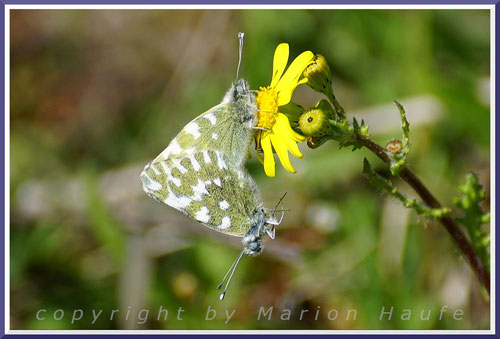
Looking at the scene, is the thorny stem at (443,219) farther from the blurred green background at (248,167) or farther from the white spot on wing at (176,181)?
the blurred green background at (248,167)

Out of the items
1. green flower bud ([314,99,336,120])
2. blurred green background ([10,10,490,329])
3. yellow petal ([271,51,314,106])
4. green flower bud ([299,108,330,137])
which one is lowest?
blurred green background ([10,10,490,329])

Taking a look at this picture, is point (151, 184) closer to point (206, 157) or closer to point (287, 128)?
point (206, 157)

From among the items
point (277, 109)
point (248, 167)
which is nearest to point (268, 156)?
point (277, 109)

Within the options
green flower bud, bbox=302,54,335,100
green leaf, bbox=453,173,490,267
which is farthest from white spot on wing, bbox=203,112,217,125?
green leaf, bbox=453,173,490,267

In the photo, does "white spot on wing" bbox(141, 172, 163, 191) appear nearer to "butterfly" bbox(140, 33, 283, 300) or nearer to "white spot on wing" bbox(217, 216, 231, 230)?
"butterfly" bbox(140, 33, 283, 300)

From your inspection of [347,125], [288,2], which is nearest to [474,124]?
[288,2]

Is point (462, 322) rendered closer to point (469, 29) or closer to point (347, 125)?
point (347, 125)
